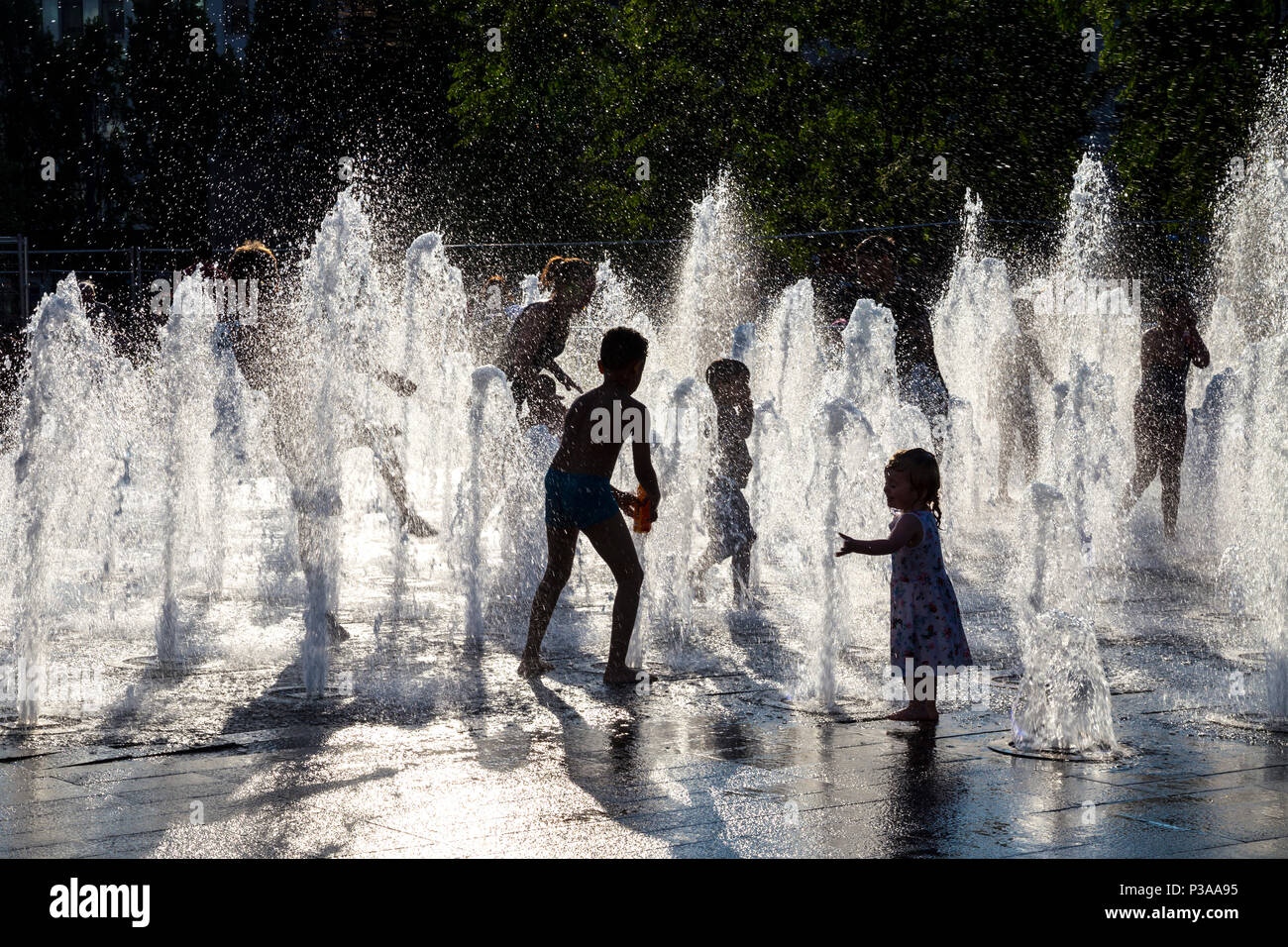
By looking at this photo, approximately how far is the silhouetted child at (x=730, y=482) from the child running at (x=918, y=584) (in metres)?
2.94

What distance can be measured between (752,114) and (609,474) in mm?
22275

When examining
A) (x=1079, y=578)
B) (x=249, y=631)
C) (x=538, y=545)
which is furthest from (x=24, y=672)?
(x=1079, y=578)

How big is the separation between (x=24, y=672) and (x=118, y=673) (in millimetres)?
469

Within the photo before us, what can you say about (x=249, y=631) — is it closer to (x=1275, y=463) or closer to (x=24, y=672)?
(x=24, y=672)

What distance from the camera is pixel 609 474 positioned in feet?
23.6

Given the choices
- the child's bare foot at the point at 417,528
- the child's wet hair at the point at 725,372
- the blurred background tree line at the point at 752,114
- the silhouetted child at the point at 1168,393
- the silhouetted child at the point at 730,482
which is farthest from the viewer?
the blurred background tree line at the point at 752,114

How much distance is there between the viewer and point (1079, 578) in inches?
362

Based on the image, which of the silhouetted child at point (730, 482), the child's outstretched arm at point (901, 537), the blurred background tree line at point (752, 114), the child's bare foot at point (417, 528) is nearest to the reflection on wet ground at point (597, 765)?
the child's outstretched arm at point (901, 537)

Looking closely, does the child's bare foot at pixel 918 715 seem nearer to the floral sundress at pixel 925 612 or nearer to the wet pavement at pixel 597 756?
the wet pavement at pixel 597 756

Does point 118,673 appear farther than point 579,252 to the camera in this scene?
No

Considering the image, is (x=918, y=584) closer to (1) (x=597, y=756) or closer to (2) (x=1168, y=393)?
(1) (x=597, y=756)

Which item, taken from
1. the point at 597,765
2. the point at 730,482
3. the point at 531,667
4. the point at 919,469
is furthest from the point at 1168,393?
the point at 597,765

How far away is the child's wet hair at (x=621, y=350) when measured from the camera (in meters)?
7.25

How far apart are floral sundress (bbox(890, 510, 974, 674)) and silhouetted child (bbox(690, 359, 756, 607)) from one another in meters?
2.94
